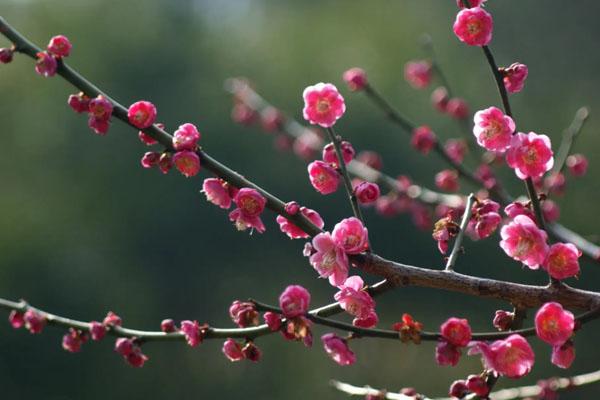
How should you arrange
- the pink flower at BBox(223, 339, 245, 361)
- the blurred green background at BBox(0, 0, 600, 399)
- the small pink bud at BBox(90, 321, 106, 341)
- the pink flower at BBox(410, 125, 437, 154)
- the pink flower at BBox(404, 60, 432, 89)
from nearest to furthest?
1. the pink flower at BBox(223, 339, 245, 361)
2. the small pink bud at BBox(90, 321, 106, 341)
3. the pink flower at BBox(410, 125, 437, 154)
4. the pink flower at BBox(404, 60, 432, 89)
5. the blurred green background at BBox(0, 0, 600, 399)

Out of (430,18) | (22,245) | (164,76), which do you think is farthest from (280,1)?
(22,245)

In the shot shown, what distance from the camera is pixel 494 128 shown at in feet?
4.33

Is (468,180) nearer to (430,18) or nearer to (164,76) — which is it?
(164,76)

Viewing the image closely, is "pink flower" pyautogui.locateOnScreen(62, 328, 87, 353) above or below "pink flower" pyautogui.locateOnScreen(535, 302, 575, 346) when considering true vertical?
above

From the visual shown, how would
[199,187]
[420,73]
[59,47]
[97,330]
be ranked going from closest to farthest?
[59,47], [97,330], [420,73], [199,187]

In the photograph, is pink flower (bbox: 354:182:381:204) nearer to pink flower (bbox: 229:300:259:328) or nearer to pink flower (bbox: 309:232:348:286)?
pink flower (bbox: 309:232:348:286)

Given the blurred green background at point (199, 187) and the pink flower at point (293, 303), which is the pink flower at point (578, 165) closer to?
the pink flower at point (293, 303)

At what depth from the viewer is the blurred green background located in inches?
586

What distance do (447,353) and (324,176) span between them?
336mm

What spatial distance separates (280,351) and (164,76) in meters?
7.32

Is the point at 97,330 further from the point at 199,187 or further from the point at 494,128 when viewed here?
the point at 199,187

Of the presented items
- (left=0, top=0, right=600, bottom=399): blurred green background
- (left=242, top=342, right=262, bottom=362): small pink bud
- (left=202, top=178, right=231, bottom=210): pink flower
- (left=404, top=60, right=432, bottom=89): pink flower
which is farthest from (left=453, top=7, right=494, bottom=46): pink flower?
(left=0, top=0, right=600, bottom=399): blurred green background

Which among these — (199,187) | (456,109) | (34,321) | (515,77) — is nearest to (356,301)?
(515,77)

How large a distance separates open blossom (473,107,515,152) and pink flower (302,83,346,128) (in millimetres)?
216
